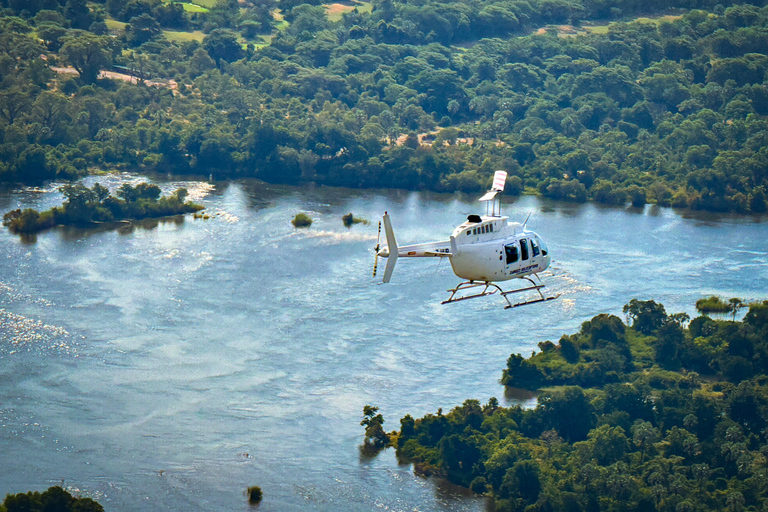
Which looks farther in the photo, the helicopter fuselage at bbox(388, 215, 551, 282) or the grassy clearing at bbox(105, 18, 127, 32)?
the grassy clearing at bbox(105, 18, 127, 32)

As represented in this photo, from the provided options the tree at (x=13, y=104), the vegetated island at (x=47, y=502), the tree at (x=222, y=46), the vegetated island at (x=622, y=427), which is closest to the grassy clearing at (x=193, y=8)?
the tree at (x=222, y=46)

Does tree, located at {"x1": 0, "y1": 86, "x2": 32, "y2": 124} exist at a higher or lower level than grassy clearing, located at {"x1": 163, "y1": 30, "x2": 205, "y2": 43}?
lower

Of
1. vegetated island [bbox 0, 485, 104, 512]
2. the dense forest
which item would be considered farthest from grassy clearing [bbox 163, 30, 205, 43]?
vegetated island [bbox 0, 485, 104, 512]

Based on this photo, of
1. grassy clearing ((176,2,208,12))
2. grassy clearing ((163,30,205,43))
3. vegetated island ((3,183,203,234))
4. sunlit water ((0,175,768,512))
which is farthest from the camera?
grassy clearing ((176,2,208,12))

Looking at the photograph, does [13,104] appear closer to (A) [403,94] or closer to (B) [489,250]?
(A) [403,94]

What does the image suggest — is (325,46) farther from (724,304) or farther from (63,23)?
(724,304)

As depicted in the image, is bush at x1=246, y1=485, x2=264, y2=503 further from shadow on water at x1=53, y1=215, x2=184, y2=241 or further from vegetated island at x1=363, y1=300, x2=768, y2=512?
shadow on water at x1=53, y1=215, x2=184, y2=241

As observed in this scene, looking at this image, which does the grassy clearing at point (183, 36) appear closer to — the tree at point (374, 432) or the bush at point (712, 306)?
the bush at point (712, 306)
